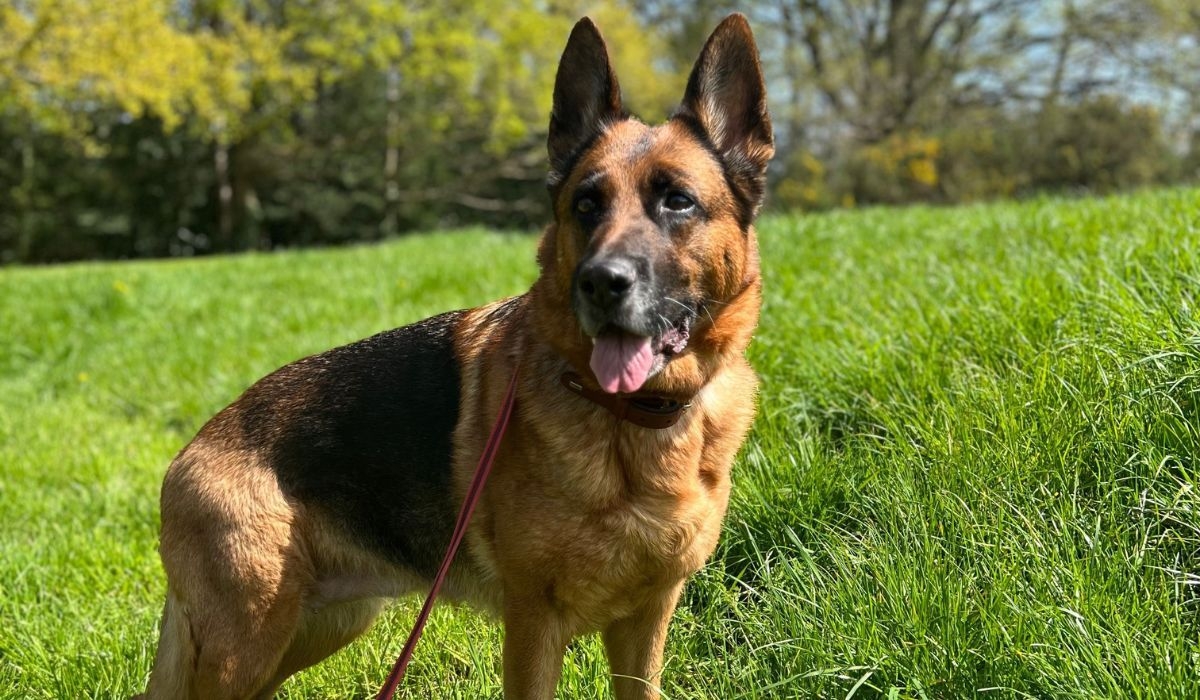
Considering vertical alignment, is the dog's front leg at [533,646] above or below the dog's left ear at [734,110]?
below

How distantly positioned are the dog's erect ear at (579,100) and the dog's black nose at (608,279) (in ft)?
2.21

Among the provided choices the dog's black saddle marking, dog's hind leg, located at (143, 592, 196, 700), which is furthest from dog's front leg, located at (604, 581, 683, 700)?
dog's hind leg, located at (143, 592, 196, 700)

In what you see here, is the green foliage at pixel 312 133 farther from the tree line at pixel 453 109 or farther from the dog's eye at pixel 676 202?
the dog's eye at pixel 676 202

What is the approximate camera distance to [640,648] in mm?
2750

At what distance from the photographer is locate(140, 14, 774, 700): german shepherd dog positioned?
2469 millimetres

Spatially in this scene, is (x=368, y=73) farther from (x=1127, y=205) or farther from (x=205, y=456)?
(x=205, y=456)

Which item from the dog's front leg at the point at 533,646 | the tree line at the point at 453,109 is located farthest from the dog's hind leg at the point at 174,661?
the tree line at the point at 453,109

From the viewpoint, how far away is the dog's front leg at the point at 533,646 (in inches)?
97.1

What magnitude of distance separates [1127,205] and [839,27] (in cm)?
2382

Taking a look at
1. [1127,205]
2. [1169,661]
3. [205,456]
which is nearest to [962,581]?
[1169,661]

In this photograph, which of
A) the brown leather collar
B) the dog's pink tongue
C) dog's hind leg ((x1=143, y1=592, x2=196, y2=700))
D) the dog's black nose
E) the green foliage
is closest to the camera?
the dog's black nose

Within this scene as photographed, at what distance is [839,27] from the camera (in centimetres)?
2833

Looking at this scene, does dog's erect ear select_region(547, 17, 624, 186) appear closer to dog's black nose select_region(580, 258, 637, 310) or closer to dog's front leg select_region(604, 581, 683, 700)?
dog's black nose select_region(580, 258, 637, 310)

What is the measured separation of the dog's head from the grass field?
2.65 ft
